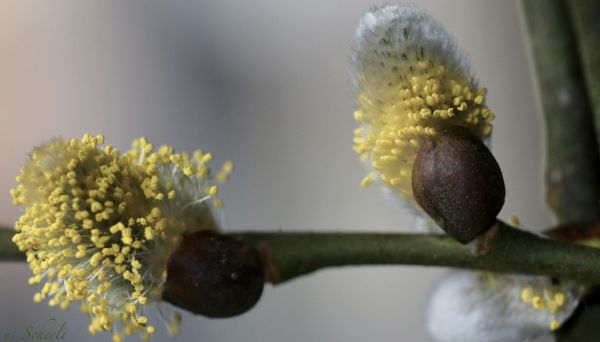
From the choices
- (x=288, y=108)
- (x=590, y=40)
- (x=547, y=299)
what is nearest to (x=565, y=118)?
(x=590, y=40)

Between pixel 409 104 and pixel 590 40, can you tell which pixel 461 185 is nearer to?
pixel 409 104

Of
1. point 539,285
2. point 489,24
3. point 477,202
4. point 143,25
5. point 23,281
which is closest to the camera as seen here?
point 477,202

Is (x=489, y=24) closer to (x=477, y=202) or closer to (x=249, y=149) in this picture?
(x=249, y=149)

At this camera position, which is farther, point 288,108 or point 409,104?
point 288,108

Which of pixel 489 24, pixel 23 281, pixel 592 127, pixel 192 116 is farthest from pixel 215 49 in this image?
pixel 592 127

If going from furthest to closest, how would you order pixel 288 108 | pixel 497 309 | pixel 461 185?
pixel 288 108 < pixel 497 309 < pixel 461 185

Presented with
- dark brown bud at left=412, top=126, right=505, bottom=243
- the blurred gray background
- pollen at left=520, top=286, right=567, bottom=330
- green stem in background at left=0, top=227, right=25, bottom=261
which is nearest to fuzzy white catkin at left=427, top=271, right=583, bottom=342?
pollen at left=520, top=286, right=567, bottom=330

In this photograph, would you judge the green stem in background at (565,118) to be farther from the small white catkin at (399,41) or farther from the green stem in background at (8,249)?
the green stem in background at (8,249)
